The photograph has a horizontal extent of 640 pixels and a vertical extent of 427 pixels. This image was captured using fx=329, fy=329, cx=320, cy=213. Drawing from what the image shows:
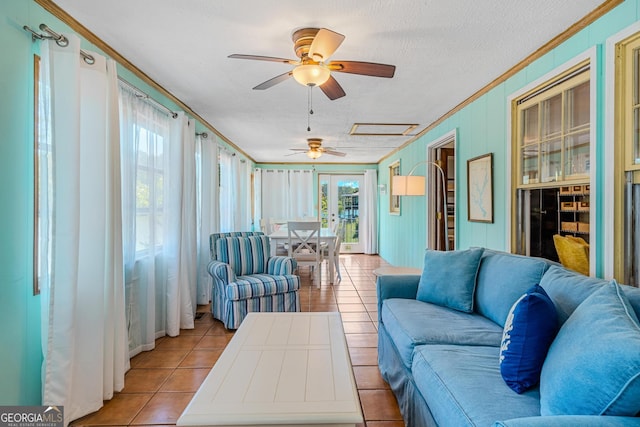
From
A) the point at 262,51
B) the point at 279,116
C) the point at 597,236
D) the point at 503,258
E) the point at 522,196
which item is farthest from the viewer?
the point at 279,116

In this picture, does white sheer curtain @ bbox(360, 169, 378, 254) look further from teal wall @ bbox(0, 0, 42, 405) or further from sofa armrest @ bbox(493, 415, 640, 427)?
sofa armrest @ bbox(493, 415, 640, 427)

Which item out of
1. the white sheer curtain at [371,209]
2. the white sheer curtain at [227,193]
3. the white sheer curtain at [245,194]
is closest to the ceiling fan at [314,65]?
the white sheer curtain at [227,193]

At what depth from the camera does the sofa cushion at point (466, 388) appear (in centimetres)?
115

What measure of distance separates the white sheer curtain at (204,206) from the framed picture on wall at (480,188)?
3078 millimetres

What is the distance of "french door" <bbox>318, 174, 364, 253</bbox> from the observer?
8.38 m

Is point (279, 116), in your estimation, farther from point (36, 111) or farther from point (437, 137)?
point (36, 111)

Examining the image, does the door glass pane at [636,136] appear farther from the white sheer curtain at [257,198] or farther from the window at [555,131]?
the white sheer curtain at [257,198]

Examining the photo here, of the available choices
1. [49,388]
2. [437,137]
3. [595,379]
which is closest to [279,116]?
[437,137]

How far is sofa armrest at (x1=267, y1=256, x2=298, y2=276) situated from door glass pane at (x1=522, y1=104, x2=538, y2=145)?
252cm

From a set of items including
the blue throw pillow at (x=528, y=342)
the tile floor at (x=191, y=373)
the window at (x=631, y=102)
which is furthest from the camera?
the tile floor at (x=191, y=373)

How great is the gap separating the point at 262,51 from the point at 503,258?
216 cm

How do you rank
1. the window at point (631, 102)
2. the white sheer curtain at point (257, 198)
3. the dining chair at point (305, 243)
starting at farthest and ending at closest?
the white sheer curtain at point (257, 198) < the dining chair at point (305, 243) < the window at point (631, 102)

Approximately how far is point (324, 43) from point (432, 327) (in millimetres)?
1699

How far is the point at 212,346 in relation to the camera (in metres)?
2.95
